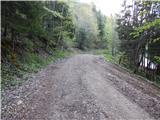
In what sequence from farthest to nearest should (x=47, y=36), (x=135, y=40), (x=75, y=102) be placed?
1. (x=135, y=40)
2. (x=47, y=36)
3. (x=75, y=102)

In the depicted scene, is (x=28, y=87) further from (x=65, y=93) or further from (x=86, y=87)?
(x=86, y=87)

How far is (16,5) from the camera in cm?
1440

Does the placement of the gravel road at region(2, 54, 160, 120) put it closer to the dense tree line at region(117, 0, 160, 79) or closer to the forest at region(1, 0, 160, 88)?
the forest at region(1, 0, 160, 88)

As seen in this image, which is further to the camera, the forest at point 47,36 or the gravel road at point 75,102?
the forest at point 47,36

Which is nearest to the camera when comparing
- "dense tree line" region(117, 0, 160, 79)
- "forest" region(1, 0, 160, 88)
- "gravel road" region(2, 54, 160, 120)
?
"gravel road" region(2, 54, 160, 120)

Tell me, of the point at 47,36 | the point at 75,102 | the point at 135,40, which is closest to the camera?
the point at 75,102

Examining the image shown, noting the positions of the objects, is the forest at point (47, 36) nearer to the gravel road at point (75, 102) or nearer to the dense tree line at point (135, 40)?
the dense tree line at point (135, 40)

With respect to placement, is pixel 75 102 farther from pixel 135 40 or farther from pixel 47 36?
pixel 135 40

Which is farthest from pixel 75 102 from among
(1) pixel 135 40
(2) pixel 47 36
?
(1) pixel 135 40

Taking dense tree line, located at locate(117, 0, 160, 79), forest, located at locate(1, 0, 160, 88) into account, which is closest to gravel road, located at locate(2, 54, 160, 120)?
forest, located at locate(1, 0, 160, 88)

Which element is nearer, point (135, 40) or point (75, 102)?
point (75, 102)

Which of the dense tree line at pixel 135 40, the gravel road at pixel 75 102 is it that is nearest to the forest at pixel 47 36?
the dense tree line at pixel 135 40

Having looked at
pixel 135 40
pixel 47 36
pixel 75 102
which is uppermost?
pixel 47 36

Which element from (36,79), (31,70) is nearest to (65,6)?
(31,70)
